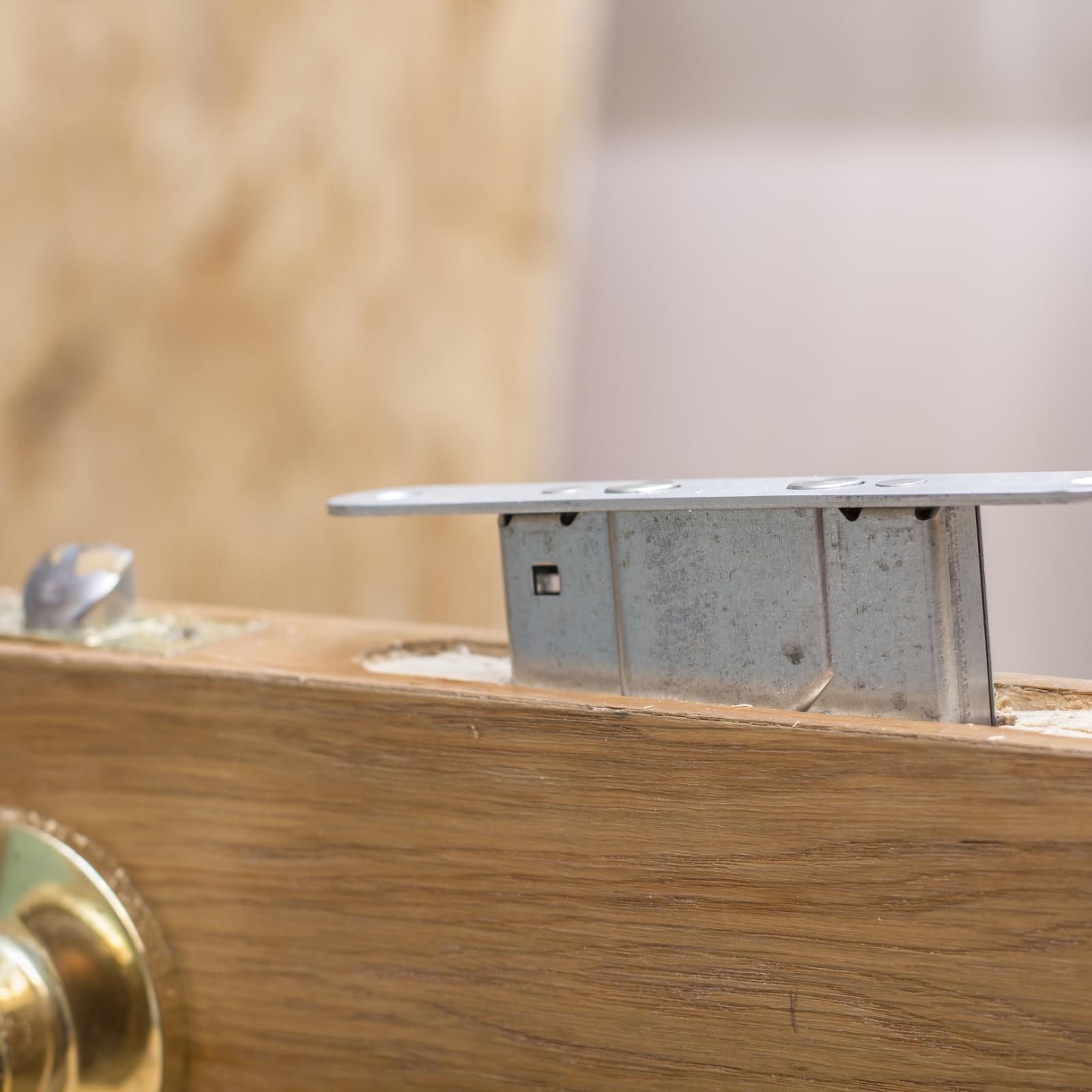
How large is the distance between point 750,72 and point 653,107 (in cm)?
15

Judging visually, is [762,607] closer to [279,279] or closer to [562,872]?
[562,872]

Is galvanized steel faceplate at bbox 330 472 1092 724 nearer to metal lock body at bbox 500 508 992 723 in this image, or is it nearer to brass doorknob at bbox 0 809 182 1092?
metal lock body at bbox 500 508 992 723

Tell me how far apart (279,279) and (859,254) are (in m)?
0.95

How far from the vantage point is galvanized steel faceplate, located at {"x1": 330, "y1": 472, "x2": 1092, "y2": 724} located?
266 millimetres

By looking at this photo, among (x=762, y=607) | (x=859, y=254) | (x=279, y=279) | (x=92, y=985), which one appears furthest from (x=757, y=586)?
(x=859, y=254)

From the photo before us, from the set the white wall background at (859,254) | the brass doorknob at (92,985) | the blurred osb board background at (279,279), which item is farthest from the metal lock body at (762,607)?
the white wall background at (859,254)

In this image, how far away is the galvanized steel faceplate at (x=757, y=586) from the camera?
0.27 metres

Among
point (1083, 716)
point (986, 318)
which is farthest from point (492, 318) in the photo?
point (1083, 716)

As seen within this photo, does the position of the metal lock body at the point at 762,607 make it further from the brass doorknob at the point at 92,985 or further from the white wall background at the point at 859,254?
the white wall background at the point at 859,254

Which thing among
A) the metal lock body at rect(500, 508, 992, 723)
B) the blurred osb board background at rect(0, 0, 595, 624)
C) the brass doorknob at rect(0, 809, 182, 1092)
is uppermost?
the blurred osb board background at rect(0, 0, 595, 624)

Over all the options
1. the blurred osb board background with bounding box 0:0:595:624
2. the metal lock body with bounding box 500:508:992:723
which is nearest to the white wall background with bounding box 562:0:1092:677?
the blurred osb board background with bounding box 0:0:595:624

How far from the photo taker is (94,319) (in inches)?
38.3

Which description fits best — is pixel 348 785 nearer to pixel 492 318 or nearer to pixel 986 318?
pixel 492 318

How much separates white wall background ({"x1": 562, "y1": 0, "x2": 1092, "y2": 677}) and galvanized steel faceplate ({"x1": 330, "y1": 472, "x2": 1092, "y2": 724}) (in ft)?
4.64
